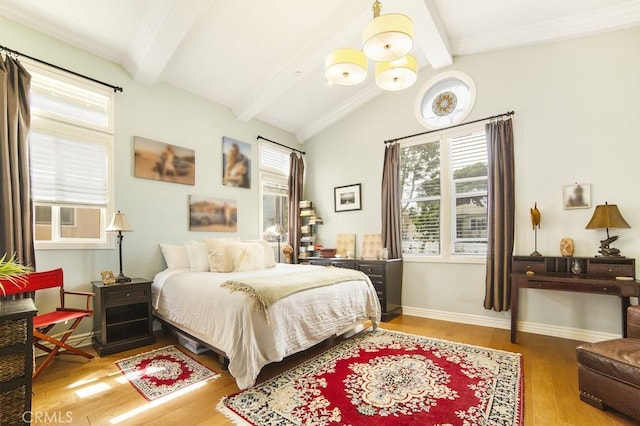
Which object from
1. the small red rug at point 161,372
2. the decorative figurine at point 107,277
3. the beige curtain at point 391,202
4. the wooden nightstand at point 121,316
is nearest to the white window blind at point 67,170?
the decorative figurine at point 107,277

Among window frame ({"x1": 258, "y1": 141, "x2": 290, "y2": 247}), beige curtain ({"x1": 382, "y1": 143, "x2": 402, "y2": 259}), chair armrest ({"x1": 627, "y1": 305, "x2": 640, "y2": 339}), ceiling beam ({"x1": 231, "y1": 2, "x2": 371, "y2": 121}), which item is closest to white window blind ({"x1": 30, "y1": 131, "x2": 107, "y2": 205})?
ceiling beam ({"x1": 231, "y1": 2, "x2": 371, "y2": 121})

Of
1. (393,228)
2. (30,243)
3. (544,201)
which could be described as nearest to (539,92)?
(544,201)

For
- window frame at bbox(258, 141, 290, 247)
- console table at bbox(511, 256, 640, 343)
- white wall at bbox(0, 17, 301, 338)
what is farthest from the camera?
window frame at bbox(258, 141, 290, 247)

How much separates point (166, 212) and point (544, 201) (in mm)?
4635

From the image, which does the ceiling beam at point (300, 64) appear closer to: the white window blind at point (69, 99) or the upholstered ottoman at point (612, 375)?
the white window blind at point (69, 99)

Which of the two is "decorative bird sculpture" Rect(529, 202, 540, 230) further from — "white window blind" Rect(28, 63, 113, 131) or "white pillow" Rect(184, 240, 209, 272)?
"white window blind" Rect(28, 63, 113, 131)

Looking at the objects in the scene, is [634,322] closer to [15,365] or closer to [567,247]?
[567,247]

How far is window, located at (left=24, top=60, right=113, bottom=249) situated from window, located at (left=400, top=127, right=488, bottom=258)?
3.94m

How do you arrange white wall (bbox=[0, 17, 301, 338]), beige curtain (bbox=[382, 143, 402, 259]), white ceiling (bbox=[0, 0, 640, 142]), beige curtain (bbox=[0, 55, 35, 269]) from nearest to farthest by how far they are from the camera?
beige curtain (bbox=[0, 55, 35, 269])
white ceiling (bbox=[0, 0, 640, 142])
white wall (bbox=[0, 17, 301, 338])
beige curtain (bbox=[382, 143, 402, 259])

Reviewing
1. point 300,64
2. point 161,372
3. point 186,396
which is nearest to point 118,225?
point 161,372

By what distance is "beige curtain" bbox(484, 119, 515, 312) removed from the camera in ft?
12.2

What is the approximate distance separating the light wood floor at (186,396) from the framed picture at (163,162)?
6.63ft

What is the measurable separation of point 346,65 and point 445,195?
8.41ft

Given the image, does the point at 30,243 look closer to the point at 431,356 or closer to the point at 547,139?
the point at 431,356
